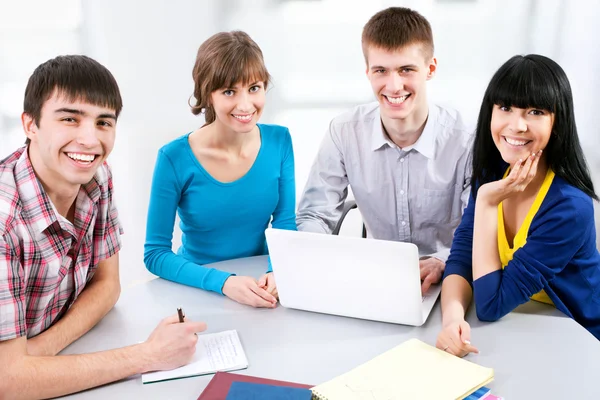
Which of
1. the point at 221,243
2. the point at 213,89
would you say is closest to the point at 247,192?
the point at 221,243

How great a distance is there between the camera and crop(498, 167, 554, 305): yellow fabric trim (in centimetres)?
141

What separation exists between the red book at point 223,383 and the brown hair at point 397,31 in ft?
3.69

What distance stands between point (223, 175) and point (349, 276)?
0.71 metres

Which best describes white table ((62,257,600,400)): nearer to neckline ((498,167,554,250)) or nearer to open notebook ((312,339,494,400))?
open notebook ((312,339,494,400))

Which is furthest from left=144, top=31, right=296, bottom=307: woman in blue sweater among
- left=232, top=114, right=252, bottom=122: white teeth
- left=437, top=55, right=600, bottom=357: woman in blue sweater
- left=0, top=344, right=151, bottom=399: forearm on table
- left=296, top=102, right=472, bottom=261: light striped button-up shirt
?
left=437, top=55, right=600, bottom=357: woman in blue sweater

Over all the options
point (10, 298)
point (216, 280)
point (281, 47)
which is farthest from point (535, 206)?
point (281, 47)

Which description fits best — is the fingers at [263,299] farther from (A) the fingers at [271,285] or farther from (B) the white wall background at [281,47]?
(B) the white wall background at [281,47]

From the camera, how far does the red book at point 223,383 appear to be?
1076 millimetres

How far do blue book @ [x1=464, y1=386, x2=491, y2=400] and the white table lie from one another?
0.09 ft

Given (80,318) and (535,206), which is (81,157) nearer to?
(80,318)

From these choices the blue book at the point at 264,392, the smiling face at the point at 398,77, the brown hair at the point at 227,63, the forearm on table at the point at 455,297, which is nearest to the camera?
the blue book at the point at 264,392

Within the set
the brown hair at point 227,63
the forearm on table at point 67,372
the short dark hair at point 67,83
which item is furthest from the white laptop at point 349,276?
the brown hair at point 227,63

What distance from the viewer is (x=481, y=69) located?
2.89 m

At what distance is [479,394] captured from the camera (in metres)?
1.06
